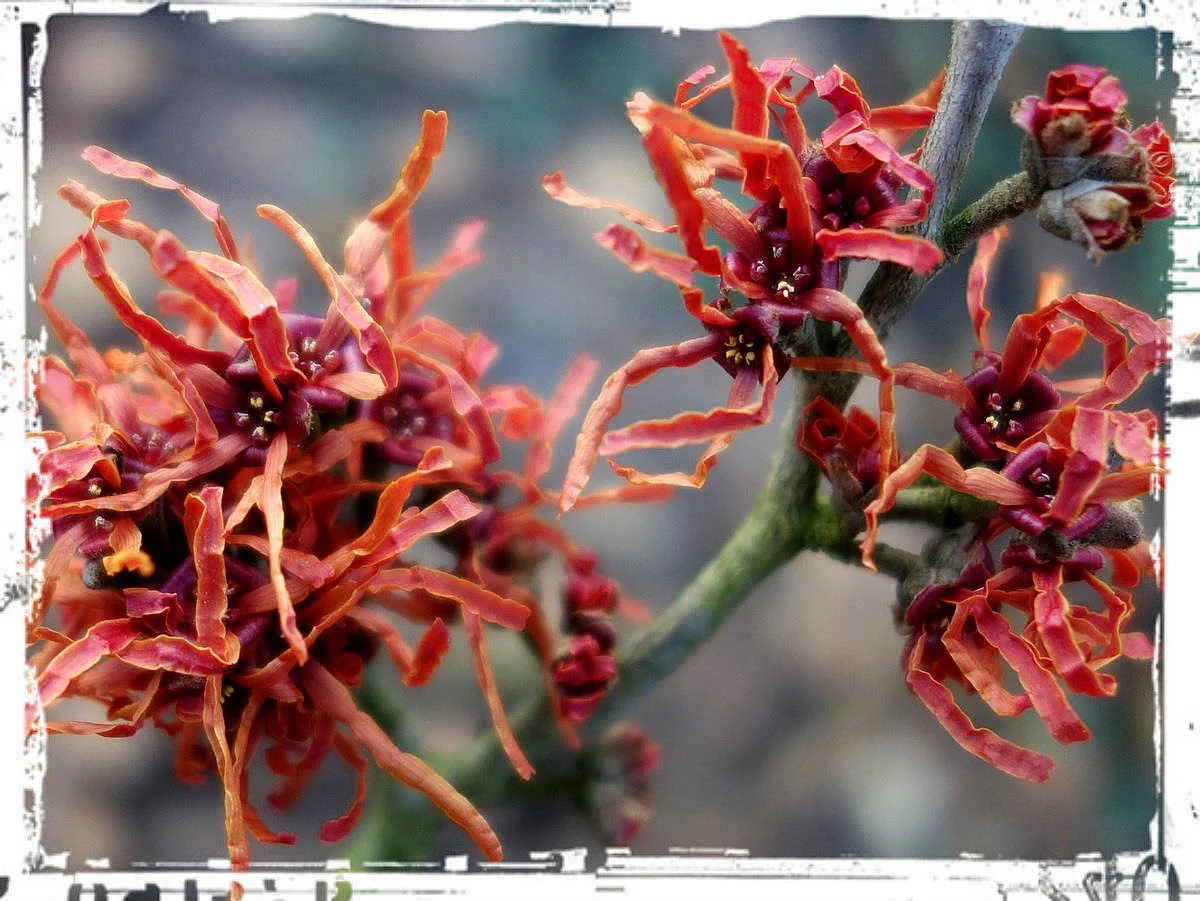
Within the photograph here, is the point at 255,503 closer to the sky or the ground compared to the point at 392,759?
closer to the sky

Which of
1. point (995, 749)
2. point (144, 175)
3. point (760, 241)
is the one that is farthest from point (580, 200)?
point (995, 749)

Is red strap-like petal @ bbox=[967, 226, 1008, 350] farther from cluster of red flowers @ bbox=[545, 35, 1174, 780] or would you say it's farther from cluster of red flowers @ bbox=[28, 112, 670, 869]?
cluster of red flowers @ bbox=[28, 112, 670, 869]

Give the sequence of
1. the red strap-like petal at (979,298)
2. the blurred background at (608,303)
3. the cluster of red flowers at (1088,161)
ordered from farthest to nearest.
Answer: the blurred background at (608,303), the red strap-like petal at (979,298), the cluster of red flowers at (1088,161)

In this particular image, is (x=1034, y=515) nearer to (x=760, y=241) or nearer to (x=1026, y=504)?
(x=1026, y=504)

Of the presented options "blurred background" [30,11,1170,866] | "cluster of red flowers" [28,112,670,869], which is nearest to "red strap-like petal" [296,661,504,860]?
"cluster of red flowers" [28,112,670,869]

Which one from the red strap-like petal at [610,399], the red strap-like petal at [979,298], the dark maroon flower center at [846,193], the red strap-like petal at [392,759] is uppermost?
the dark maroon flower center at [846,193]

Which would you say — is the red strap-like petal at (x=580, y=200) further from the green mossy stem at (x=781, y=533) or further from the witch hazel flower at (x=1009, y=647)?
the witch hazel flower at (x=1009, y=647)

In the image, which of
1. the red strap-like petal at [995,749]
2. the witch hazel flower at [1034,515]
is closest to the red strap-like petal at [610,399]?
the witch hazel flower at [1034,515]
